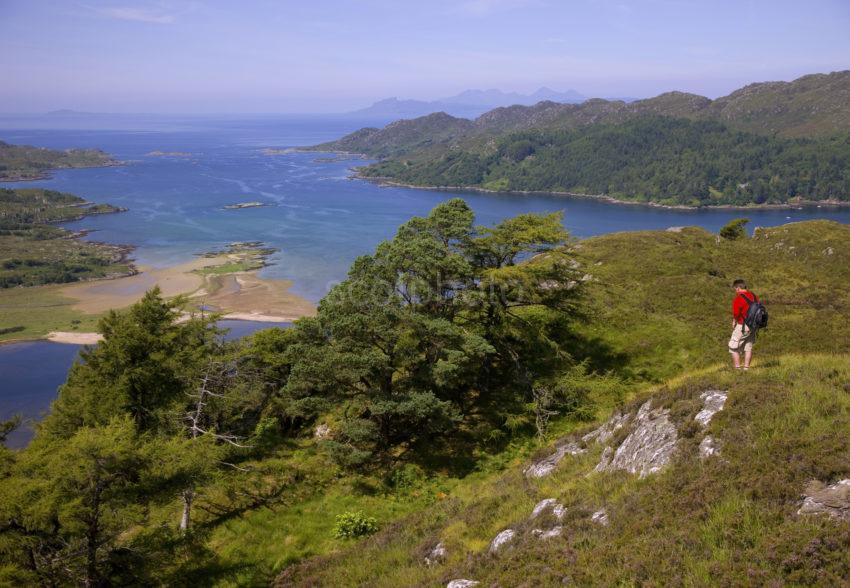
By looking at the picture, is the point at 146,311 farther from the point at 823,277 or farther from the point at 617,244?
the point at 823,277

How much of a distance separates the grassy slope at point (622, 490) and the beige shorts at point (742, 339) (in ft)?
2.64

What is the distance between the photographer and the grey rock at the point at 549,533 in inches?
379

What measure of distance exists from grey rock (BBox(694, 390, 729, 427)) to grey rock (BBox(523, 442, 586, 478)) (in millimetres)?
4238

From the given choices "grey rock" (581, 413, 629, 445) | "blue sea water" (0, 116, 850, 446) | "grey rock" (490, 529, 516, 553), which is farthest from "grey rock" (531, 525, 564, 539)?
"blue sea water" (0, 116, 850, 446)

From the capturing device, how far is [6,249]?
129250 mm

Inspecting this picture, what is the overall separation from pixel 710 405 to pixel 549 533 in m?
4.89

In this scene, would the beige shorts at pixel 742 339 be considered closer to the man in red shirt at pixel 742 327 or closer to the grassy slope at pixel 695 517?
the man in red shirt at pixel 742 327

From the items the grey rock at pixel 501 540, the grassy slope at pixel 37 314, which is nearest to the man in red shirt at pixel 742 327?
the grey rock at pixel 501 540

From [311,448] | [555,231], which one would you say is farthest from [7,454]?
[555,231]

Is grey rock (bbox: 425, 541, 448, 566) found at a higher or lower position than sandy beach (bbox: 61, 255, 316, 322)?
higher

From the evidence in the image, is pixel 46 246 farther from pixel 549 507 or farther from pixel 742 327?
pixel 742 327

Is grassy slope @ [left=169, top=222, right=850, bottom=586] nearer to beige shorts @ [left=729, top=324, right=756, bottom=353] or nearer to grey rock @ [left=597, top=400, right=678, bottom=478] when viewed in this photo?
grey rock @ [left=597, top=400, right=678, bottom=478]

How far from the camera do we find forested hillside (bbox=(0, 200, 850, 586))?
28.6 ft

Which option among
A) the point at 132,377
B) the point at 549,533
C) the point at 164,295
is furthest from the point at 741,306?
the point at 164,295
